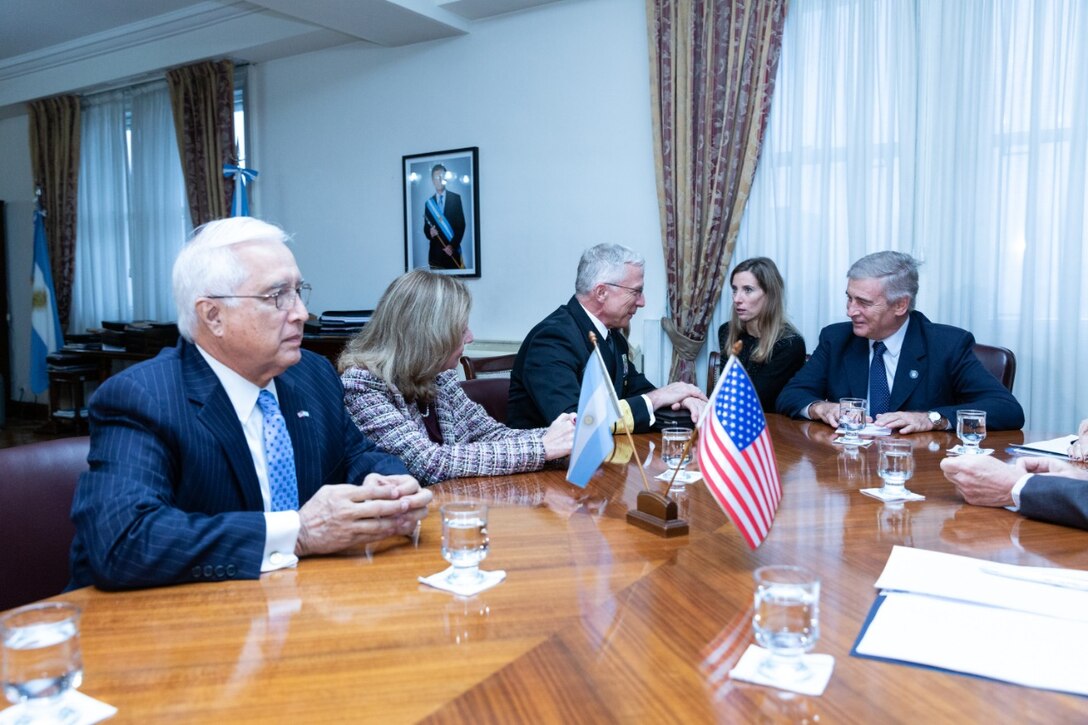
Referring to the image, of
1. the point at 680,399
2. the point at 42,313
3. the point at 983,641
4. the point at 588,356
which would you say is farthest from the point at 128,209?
the point at 983,641

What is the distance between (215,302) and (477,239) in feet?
14.8

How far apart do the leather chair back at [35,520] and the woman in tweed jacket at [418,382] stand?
0.69m

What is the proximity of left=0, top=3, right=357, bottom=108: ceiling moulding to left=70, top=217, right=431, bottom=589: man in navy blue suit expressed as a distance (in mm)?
5188

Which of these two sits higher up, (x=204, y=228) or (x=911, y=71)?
(x=911, y=71)

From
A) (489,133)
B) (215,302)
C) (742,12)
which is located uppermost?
(742,12)

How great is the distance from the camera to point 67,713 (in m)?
0.98

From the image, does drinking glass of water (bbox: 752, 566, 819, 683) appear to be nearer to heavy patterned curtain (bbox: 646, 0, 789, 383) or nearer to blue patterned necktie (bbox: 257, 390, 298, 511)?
blue patterned necktie (bbox: 257, 390, 298, 511)

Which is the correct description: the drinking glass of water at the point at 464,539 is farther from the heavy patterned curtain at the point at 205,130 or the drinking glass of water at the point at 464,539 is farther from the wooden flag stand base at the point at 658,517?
the heavy patterned curtain at the point at 205,130

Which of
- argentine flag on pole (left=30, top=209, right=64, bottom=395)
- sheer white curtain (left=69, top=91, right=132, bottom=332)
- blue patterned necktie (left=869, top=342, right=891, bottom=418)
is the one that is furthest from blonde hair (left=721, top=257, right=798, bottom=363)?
argentine flag on pole (left=30, top=209, right=64, bottom=395)

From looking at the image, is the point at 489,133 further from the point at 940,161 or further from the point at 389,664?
the point at 389,664

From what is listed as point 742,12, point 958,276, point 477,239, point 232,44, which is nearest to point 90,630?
point 958,276

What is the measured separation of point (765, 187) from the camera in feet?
16.3

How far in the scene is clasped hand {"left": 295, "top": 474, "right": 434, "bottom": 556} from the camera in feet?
5.06

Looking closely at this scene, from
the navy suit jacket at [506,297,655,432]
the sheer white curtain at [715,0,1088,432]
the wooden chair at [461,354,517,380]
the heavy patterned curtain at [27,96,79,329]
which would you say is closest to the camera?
the navy suit jacket at [506,297,655,432]
